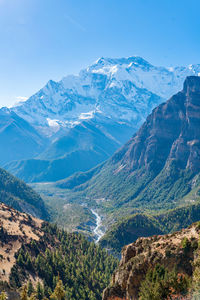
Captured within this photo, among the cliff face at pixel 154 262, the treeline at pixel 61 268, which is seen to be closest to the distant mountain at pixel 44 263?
the treeline at pixel 61 268

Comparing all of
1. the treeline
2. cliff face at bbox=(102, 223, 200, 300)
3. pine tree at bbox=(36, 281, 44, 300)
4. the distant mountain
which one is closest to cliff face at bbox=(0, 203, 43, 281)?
the distant mountain

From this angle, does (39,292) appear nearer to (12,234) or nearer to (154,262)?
(12,234)

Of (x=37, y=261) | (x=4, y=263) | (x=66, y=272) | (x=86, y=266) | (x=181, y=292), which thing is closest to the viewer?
(x=181, y=292)

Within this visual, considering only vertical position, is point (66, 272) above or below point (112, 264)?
below

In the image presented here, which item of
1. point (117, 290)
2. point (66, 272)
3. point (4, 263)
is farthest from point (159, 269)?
point (66, 272)

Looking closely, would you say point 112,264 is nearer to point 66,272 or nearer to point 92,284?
point 92,284

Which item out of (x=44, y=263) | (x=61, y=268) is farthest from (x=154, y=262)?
(x=61, y=268)

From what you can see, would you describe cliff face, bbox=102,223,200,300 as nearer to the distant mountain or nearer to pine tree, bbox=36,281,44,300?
the distant mountain

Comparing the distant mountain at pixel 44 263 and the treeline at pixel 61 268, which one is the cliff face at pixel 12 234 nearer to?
the distant mountain at pixel 44 263
